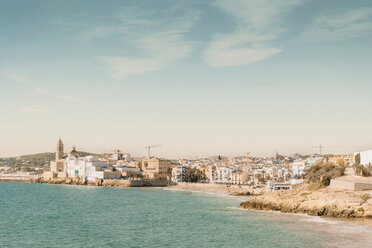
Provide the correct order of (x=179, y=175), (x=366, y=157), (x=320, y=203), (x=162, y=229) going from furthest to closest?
(x=179, y=175) < (x=366, y=157) < (x=320, y=203) < (x=162, y=229)

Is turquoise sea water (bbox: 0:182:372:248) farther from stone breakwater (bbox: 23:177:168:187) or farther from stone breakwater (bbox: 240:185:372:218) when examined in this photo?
stone breakwater (bbox: 23:177:168:187)

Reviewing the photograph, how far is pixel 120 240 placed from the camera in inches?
1214

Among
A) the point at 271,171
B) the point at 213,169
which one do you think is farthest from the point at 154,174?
the point at 271,171

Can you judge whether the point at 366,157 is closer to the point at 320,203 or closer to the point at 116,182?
the point at 320,203

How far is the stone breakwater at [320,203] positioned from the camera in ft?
133

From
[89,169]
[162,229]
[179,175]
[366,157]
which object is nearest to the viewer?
[162,229]

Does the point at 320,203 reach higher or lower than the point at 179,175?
higher

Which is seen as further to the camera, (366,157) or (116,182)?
(116,182)

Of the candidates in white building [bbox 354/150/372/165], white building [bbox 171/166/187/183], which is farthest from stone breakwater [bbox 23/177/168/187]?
white building [bbox 354/150/372/165]

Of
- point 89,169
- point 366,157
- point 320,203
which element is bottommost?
point 320,203

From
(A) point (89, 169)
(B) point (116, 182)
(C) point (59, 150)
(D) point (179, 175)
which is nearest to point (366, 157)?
(D) point (179, 175)

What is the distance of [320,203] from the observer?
1737 inches

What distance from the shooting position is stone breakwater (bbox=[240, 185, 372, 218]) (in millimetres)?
40656

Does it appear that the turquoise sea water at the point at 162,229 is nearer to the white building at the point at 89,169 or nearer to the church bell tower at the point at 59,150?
the white building at the point at 89,169
